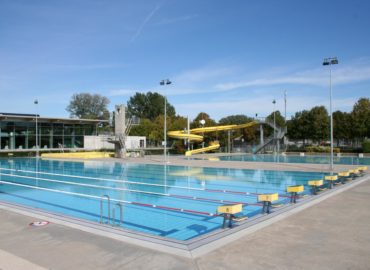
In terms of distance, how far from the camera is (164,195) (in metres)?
13.4

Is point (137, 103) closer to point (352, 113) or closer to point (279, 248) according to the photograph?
point (352, 113)

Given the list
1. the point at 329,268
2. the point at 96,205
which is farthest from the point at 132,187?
the point at 329,268

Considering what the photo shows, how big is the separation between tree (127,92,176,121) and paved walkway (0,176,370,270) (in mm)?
95633

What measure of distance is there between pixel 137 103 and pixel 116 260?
103263 millimetres

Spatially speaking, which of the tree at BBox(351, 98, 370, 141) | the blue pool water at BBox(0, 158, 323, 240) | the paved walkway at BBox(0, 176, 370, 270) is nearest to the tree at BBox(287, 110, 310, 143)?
the tree at BBox(351, 98, 370, 141)

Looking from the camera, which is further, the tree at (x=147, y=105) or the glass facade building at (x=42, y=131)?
the tree at (x=147, y=105)

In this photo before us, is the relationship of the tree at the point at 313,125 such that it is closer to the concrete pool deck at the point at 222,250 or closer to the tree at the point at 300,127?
the tree at the point at 300,127

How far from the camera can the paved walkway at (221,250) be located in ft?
17.0

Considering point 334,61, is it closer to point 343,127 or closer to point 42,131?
point 343,127

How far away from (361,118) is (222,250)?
46.3 m

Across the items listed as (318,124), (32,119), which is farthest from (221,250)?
(318,124)

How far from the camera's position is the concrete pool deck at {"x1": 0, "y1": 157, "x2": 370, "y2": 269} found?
5.18 meters

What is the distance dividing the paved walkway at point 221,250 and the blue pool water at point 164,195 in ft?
8.51

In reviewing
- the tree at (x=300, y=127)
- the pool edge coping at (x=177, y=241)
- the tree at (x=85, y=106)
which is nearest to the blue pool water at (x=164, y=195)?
the pool edge coping at (x=177, y=241)
